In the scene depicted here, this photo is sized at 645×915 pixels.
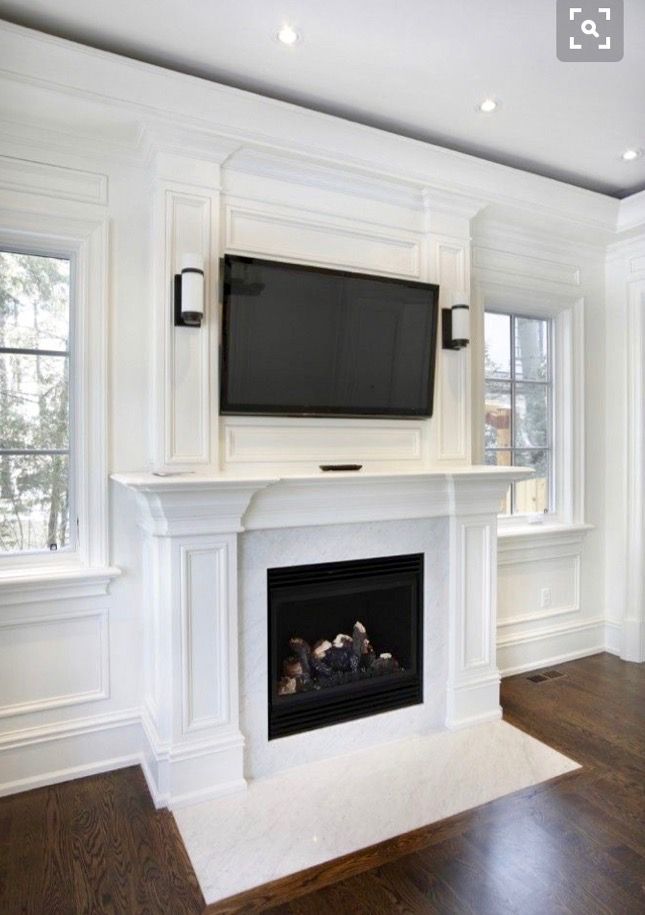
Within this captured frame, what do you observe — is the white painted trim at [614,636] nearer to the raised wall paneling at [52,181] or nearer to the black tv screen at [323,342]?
the black tv screen at [323,342]

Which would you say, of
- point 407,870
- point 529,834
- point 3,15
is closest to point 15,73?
point 3,15

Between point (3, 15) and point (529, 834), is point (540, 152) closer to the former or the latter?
point (3, 15)

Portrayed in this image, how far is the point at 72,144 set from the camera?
231cm

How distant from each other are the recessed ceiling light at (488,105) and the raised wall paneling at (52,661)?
2790 mm

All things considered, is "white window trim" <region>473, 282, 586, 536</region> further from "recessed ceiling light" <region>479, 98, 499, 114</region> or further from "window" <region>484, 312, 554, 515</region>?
"recessed ceiling light" <region>479, 98, 499, 114</region>

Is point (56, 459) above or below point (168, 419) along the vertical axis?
below

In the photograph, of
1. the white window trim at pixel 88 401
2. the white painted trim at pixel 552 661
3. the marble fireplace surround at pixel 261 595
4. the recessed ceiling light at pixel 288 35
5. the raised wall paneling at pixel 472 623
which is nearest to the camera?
the recessed ceiling light at pixel 288 35

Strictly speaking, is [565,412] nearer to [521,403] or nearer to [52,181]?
[521,403]

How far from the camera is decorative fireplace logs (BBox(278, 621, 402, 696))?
2.52 metres

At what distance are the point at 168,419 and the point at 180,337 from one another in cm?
35

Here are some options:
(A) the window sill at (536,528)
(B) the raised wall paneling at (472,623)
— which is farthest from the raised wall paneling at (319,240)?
(A) the window sill at (536,528)

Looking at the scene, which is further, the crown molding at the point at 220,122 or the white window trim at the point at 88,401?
the white window trim at the point at 88,401

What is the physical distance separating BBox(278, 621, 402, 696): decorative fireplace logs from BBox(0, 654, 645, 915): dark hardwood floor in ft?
2.32

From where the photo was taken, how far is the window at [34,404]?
2311mm
